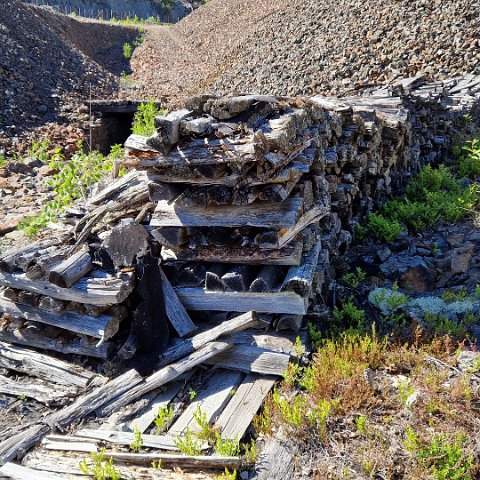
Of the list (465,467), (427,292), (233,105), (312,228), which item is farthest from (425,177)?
(465,467)

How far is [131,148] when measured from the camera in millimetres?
4430

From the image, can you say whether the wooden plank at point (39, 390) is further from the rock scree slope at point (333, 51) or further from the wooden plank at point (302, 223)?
the rock scree slope at point (333, 51)

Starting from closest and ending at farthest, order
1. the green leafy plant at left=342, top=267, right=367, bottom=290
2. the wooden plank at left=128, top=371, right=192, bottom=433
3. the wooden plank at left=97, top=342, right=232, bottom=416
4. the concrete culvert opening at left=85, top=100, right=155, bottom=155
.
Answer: the wooden plank at left=128, top=371, right=192, bottom=433, the wooden plank at left=97, top=342, right=232, bottom=416, the green leafy plant at left=342, top=267, right=367, bottom=290, the concrete culvert opening at left=85, top=100, right=155, bottom=155

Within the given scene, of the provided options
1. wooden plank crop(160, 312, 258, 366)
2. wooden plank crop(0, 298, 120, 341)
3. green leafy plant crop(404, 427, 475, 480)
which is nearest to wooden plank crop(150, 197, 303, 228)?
wooden plank crop(160, 312, 258, 366)

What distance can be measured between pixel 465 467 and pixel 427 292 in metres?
2.50

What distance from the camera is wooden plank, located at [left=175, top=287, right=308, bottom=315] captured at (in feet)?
14.1

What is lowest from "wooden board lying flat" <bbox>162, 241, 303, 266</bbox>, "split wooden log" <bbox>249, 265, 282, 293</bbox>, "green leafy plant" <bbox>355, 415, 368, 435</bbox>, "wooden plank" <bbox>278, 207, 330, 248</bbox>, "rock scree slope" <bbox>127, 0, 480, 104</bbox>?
"green leafy plant" <bbox>355, 415, 368, 435</bbox>

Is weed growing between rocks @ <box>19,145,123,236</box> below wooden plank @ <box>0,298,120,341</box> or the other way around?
the other way around

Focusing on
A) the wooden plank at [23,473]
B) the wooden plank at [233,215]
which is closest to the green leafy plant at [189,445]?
the wooden plank at [23,473]

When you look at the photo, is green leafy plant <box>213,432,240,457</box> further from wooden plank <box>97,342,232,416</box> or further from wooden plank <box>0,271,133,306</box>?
wooden plank <box>0,271,133,306</box>

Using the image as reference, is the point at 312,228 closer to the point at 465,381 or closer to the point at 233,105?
the point at 233,105

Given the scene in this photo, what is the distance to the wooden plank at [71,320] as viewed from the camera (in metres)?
4.30

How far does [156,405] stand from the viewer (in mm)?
3918

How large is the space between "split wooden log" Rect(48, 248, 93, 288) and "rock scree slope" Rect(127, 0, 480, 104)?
8.94 metres
